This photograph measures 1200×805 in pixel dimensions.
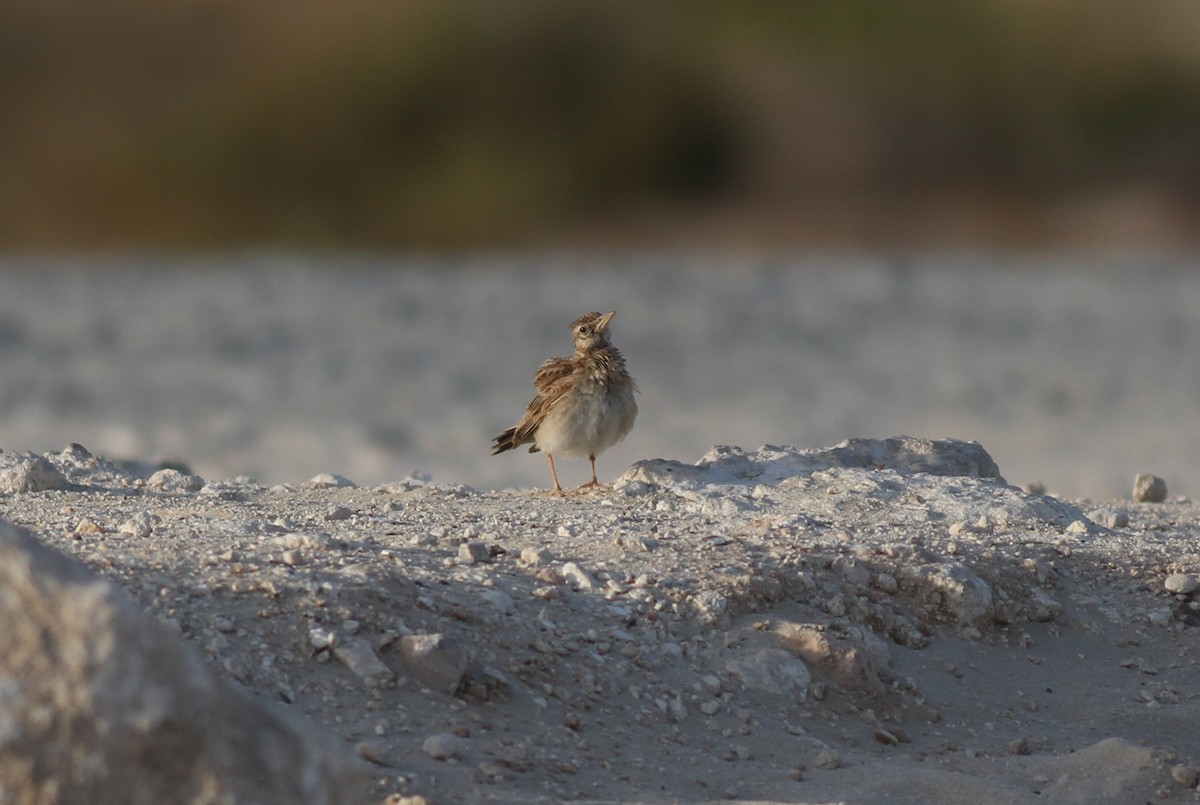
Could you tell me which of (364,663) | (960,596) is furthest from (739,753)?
(960,596)

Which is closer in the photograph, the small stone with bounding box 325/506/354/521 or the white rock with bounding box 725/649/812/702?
the white rock with bounding box 725/649/812/702

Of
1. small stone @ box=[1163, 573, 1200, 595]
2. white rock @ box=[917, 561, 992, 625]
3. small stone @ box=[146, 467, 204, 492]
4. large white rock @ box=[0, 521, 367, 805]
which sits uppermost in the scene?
small stone @ box=[146, 467, 204, 492]

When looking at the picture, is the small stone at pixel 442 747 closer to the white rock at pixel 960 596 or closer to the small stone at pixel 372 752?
the small stone at pixel 372 752

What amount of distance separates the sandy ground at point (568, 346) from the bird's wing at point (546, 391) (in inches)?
166

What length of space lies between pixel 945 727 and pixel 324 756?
245 cm

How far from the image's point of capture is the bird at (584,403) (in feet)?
24.1

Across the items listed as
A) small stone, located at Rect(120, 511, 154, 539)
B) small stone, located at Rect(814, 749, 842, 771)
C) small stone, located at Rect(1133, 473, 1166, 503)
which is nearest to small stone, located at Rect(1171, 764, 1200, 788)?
small stone, located at Rect(814, 749, 842, 771)

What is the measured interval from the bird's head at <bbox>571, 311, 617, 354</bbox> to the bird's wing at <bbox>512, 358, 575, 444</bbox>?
11 cm

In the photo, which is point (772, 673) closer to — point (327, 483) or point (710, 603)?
point (710, 603)

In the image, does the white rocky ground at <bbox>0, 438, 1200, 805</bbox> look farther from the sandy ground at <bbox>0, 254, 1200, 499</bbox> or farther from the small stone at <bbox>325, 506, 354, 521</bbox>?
the sandy ground at <bbox>0, 254, 1200, 499</bbox>

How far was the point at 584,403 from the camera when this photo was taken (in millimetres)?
7340

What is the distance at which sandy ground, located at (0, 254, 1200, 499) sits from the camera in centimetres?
1514

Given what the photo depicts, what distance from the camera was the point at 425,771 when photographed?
4.24 m

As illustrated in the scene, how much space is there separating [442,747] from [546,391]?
334cm
